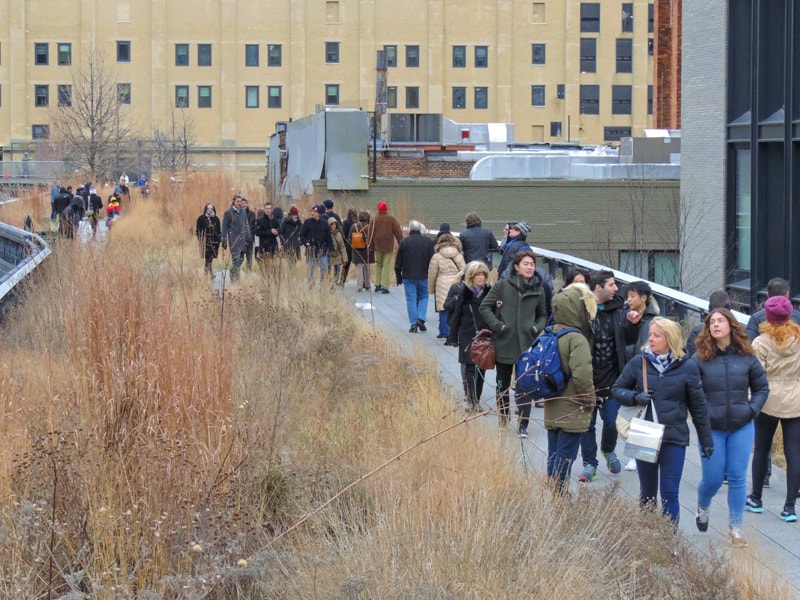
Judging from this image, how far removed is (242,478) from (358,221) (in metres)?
17.3

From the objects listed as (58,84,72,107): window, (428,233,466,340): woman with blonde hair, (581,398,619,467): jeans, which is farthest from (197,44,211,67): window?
(581,398,619,467): jeans

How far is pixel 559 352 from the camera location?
368 inches

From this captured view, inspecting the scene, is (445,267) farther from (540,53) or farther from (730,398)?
(540,53)

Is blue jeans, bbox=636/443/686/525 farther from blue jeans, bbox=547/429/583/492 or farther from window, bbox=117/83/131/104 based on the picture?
window, bbox=117/83/131/104

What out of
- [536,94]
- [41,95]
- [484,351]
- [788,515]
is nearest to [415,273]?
[484,351]

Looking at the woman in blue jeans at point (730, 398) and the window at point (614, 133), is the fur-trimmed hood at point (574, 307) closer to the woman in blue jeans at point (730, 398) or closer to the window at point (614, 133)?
the woman in blue jeans at point (730, 398)

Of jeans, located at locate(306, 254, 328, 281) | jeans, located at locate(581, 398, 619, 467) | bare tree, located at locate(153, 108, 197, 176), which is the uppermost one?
bare tree, located at locate(153, 108, 197, 176)

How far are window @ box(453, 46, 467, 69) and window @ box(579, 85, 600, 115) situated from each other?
8.71 m

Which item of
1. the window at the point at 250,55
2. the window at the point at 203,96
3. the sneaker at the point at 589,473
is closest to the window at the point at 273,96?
the window at the point at 250,55

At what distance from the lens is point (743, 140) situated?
80.3 feet

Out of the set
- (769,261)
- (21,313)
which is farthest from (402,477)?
(769,261)

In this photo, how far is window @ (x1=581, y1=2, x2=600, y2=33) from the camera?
→ 86.0m

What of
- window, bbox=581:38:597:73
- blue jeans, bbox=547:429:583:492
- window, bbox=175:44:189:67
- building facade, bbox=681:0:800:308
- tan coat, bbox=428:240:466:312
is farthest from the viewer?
window, bbox=581:38:597:73

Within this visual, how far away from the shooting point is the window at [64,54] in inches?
3273
